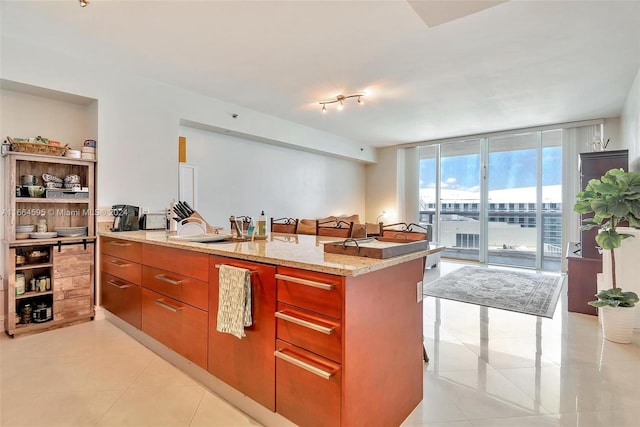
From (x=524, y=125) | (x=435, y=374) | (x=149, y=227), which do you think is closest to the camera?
(x=435, y=374)

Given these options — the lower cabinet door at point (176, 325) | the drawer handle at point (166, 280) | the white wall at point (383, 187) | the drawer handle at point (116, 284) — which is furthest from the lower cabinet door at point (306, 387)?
the white wall at point (383, 187)

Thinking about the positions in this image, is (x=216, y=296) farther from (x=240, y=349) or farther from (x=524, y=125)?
(x=524, y=125)

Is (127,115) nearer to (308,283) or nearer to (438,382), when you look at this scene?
(308,283)

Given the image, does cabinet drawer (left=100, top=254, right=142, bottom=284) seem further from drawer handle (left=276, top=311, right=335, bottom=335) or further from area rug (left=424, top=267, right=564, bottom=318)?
area rug (left=424, top=267, right=564, bottom=318)

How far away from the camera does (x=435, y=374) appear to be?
2172mm

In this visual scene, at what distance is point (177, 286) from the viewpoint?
2.09m

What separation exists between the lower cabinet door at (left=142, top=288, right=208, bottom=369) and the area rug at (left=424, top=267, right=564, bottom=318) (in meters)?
3.02

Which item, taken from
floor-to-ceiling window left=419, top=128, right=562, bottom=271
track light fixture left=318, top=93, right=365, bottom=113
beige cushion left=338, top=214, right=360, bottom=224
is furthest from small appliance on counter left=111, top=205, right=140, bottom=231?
floor-to-ceiling window left=419, top=128, right=562, bottom=271

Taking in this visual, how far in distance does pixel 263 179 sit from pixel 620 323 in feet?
15.8

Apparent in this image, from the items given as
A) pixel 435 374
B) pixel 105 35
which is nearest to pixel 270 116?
pixel 105 35

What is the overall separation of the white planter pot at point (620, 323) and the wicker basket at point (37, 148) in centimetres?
506

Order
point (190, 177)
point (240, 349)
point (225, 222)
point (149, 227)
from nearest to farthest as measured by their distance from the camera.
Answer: point (240, 349)
point (149, 227)
point (190, 177)
point (225, 222)

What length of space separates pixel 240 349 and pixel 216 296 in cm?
32

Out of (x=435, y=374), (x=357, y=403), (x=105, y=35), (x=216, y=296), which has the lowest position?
(x=435, y=374)
